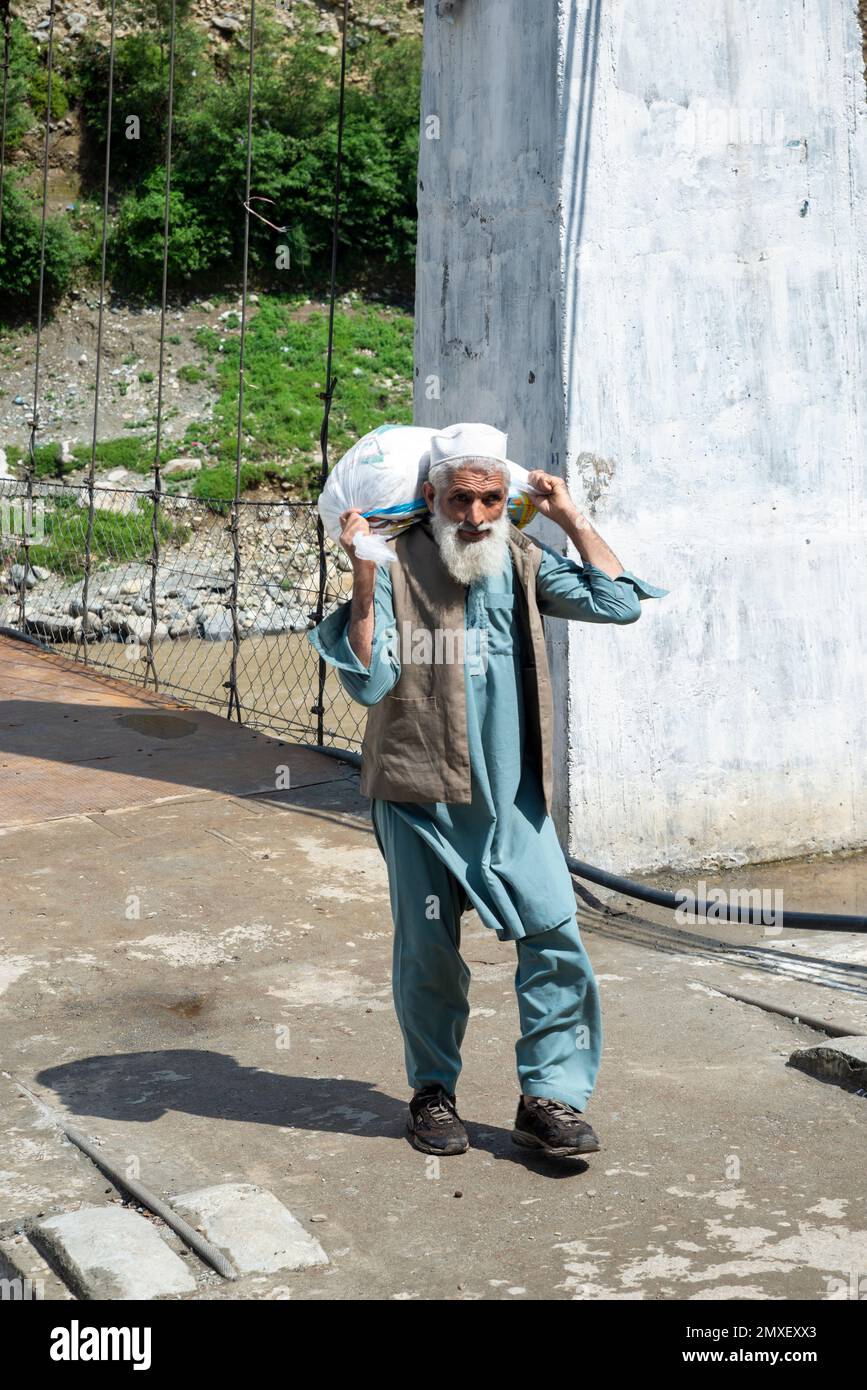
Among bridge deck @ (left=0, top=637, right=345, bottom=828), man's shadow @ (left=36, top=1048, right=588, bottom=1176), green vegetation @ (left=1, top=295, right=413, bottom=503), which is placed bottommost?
man's shadow @ (left=36, top=1048, right=588, bottom=1176)

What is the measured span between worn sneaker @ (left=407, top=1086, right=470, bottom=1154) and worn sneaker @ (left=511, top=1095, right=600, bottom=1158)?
148 mm

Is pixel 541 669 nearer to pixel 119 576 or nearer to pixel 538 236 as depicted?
pixel 538 236

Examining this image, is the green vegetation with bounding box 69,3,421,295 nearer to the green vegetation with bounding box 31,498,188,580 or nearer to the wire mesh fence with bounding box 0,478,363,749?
the wire mesh fence with bounding box 0,478,363,749

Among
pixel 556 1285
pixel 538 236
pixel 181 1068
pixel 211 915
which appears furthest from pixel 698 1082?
pixel 538 236

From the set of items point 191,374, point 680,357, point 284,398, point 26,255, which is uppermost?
point 26,255

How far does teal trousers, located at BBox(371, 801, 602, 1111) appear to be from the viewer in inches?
130

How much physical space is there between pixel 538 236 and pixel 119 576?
491 inches

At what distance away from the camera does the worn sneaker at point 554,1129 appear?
129 inches

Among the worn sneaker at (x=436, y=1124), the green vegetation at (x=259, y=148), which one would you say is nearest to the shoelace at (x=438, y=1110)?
the worn sneaker at (x=436, y=1124)

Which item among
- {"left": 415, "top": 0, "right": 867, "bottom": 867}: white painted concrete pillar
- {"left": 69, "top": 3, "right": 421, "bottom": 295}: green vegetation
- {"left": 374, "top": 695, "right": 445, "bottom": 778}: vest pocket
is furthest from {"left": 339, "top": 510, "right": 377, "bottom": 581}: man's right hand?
{"left": 69, "top": 3, "right": 421, "bottom": 295}: green vegetation

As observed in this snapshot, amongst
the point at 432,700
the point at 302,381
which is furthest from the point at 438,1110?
the point at 302,381

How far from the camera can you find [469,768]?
130 inches

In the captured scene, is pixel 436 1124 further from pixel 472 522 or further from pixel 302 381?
pixel 302 381

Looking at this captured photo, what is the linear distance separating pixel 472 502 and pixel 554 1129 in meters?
1.37
